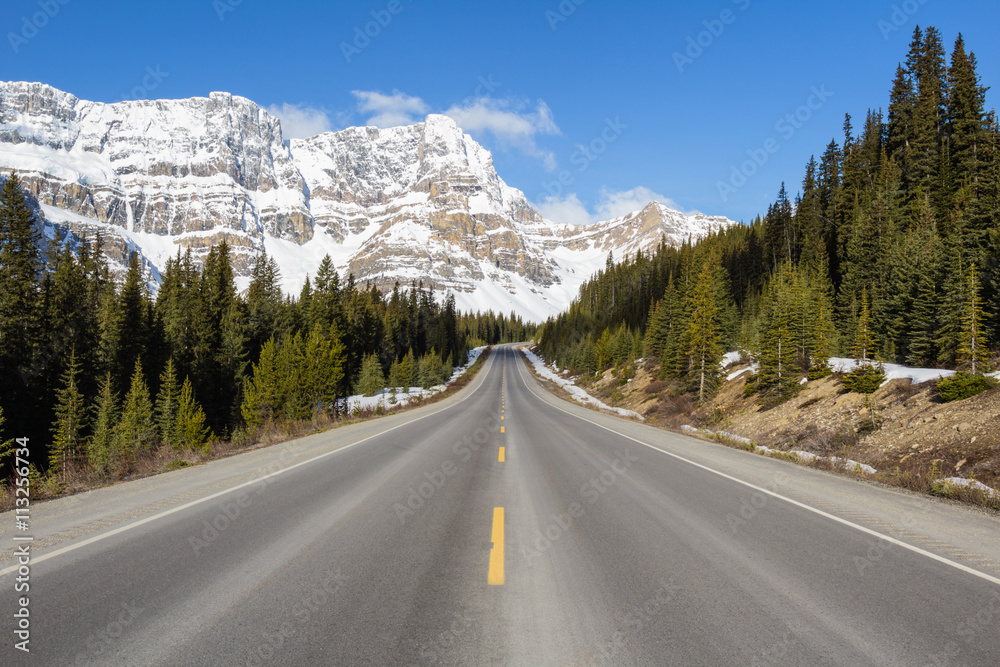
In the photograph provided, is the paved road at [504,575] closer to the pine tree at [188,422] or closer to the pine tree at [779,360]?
the pine tree at [779,360]

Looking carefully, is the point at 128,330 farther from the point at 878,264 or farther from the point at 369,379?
the point at 878,264

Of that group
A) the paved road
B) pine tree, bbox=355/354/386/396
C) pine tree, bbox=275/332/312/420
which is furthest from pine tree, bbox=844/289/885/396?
pine tree, bbox=355/354/386/396

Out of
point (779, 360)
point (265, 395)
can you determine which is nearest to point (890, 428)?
point (779, 360)

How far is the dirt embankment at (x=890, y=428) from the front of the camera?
9.88 metres

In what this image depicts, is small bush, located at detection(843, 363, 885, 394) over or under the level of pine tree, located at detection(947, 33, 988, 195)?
under

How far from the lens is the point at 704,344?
2886 cm

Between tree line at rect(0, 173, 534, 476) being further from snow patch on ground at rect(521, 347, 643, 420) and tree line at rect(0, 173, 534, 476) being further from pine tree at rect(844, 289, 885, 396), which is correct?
pine tree at rect(844, 289, 885, 396)

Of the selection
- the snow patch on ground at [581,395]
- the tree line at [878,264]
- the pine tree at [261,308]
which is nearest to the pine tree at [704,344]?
the tree line at [878,264]

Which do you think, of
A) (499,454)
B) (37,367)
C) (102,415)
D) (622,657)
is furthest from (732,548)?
(37,367)

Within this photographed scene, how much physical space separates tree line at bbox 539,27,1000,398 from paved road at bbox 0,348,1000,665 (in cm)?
1405

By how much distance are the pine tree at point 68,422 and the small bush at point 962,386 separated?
3752cm

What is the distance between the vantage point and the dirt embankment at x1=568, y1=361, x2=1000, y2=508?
988 cm

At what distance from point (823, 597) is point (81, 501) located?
9.41 meters

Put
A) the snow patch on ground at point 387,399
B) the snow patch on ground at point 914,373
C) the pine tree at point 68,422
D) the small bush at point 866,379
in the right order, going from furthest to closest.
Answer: the snow patch on ground at point 387,399
the pine tree at point 68,422
the small bush at point 866,379
the snow patch on ground at point 914,373
